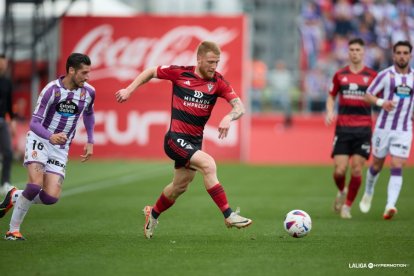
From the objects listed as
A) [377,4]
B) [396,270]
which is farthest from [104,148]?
[396,270]

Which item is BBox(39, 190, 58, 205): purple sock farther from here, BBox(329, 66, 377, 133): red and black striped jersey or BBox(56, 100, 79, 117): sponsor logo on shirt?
BBox(329, 66, 377, 133): red and black striped jersey

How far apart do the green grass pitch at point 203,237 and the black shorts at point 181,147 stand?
0.94m

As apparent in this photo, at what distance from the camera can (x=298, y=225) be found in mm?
9930

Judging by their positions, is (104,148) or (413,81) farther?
(104,148)

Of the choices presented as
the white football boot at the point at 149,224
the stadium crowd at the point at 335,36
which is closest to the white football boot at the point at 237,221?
the white football boot at the point at 149,224

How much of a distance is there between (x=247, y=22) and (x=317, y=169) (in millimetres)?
5518

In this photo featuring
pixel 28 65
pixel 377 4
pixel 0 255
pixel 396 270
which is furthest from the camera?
pixel 377 4

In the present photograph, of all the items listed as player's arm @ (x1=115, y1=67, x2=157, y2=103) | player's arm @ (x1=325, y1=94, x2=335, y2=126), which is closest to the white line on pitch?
player's arm @ (x1=325, y1=94, x2=335, y2=126)

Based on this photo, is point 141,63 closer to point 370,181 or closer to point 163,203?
point 370,181

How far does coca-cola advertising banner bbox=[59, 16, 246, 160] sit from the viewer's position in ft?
83.1

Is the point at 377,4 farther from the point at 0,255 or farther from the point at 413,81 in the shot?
the point at 0,255

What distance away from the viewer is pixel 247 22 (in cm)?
2584

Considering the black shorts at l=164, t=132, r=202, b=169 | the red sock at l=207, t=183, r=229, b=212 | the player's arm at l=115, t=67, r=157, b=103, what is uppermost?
the player's arm at l=115, t=67, r=157, b=103

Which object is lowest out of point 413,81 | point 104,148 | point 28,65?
point 104,148
